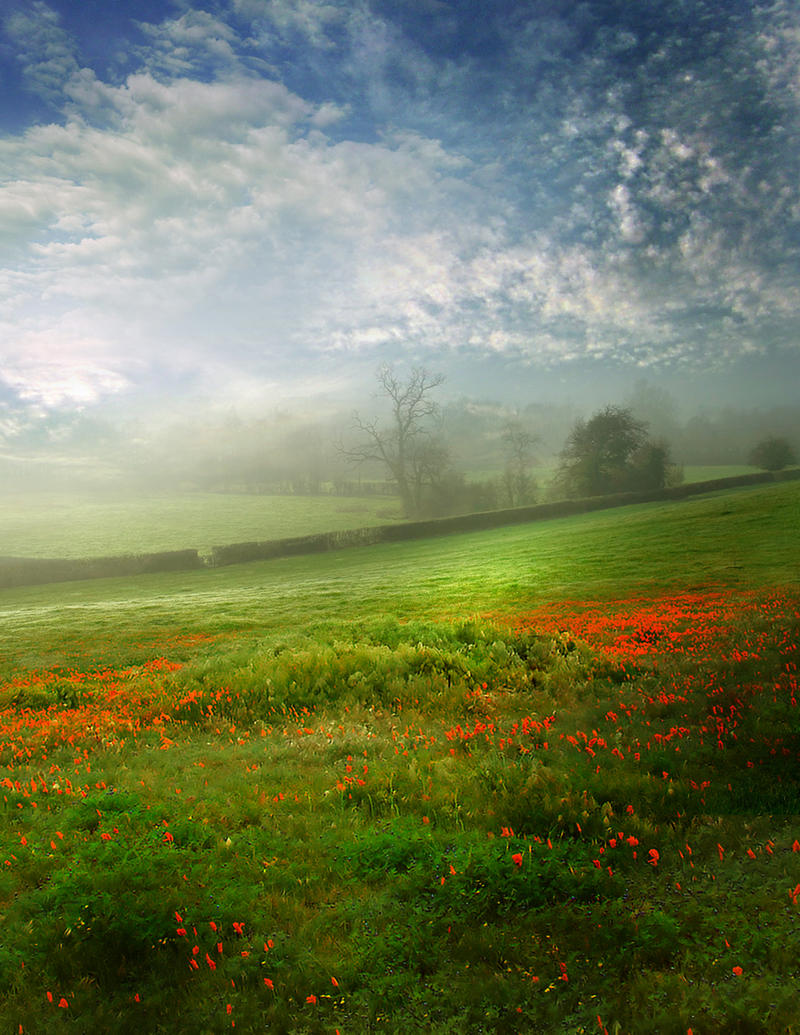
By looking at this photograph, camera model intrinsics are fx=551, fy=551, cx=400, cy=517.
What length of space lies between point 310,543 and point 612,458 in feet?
131

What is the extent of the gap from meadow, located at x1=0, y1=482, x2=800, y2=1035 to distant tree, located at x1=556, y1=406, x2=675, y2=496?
58.0m

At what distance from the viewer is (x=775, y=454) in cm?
7400

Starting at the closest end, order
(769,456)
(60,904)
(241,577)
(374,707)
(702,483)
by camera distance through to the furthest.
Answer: (60,904), (374,707), (241,577), (702,483), (769,456)

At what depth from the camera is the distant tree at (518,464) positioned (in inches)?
2963

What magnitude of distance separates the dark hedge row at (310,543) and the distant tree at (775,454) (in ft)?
15.2

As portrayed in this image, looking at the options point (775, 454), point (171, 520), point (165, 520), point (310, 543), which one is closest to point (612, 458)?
point (775, 454)

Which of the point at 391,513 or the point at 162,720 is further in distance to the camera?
the point at 391,513

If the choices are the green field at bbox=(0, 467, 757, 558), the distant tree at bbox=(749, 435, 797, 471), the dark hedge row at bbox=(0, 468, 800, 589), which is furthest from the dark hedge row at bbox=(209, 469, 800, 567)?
the distant tree at bbox=(749, 435, 797, 471)

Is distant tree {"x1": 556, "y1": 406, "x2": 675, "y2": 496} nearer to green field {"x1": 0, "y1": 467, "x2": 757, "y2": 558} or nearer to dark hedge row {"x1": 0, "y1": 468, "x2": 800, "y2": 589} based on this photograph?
dark hedge row {"x1": 0, "y1": 468, "x2": 800, "y2": 589}

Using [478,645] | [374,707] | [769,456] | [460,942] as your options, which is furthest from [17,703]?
[769,456]

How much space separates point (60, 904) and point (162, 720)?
558cm

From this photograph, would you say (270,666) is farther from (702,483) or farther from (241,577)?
(702,483)

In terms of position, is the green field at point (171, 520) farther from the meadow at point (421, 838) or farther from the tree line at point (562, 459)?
the meadow at point (421, 838)

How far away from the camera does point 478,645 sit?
12414 mm
